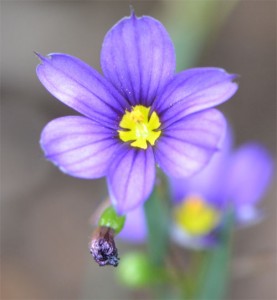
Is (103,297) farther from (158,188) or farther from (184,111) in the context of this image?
(184,111)

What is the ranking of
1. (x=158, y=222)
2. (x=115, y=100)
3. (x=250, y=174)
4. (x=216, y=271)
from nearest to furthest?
(x=115, y=100) < (x=158, y=222) < (x=216, y=271) < (x=250, y=174)

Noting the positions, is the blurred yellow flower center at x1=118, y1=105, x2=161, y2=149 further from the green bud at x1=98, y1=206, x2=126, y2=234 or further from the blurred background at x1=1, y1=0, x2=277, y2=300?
the blurred background at x1=1, y1=0, x2=277, y2=300

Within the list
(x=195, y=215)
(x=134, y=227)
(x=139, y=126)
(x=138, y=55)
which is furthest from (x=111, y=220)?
(x=195, y=215)

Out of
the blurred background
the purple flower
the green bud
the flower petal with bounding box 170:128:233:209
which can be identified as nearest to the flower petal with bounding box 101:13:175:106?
the purple flower

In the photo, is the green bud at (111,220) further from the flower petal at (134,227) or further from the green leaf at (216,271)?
the flower petal at (134,227)

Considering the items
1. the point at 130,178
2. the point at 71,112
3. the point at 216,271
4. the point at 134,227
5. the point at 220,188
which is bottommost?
the point at 130,178

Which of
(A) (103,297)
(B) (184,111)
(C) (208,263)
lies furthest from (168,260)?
(A) (103,297)

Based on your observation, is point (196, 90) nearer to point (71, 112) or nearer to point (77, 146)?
point (77, 146)
